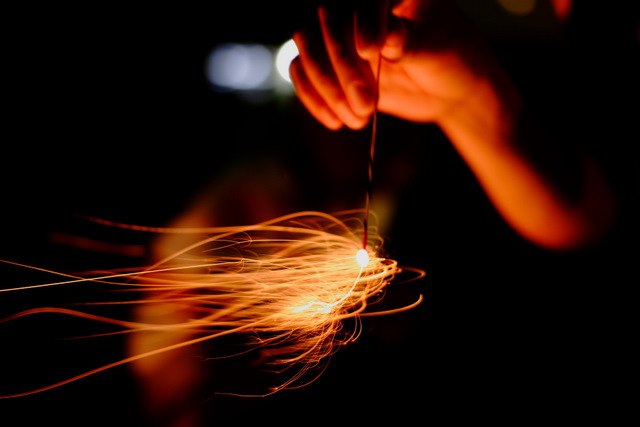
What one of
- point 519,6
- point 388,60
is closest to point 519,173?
point 388,60

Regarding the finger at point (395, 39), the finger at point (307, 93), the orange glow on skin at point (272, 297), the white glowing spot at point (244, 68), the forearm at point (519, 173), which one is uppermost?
the white glowing spot at point (244, 68)

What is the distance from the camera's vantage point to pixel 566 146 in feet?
5.38

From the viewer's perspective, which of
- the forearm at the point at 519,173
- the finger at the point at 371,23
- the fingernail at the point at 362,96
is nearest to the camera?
the finger at the point at 371,23

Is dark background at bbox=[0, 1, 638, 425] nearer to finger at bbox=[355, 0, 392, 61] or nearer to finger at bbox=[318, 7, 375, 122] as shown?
finger at bbox=[318, 7, 375, 122]

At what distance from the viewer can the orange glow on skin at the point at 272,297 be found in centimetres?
124

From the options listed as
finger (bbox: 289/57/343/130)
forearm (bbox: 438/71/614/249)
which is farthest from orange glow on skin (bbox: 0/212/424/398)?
forearm (bbox: 438/71/614/249)

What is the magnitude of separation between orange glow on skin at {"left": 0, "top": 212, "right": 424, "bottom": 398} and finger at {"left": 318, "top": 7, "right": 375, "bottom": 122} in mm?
494

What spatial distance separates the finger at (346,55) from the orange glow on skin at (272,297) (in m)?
0.49

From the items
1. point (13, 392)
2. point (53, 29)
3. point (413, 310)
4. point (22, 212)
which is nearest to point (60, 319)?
point (13, 392)

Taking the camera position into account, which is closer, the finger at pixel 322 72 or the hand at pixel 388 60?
the hand at pixel 388 60

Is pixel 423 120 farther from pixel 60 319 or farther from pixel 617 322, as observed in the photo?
pixel 60 319

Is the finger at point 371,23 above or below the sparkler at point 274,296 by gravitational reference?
above

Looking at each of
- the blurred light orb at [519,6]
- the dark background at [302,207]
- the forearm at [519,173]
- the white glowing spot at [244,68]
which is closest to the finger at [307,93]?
the forearm at [519,173]

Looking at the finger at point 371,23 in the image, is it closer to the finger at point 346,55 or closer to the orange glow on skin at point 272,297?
the finger at point 346,55
